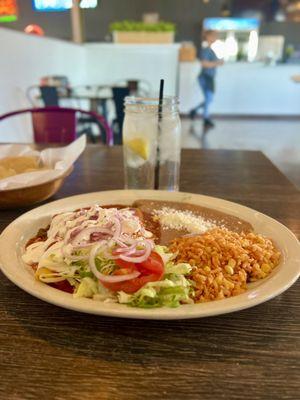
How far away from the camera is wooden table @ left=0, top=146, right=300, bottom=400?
0.50m

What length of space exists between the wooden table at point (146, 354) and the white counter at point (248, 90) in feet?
25.6

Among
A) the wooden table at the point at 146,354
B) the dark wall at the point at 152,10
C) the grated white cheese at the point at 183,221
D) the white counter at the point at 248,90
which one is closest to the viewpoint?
the wooden table at the point at 146,354

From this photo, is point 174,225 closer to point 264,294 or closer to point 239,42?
point 264,294

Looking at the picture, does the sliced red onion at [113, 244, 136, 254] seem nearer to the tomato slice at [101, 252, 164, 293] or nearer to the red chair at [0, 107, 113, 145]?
the tomato slice at [101, 252, 164, 293]

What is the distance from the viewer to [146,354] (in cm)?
56

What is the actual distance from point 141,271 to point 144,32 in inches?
270

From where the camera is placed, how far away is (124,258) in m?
0.63

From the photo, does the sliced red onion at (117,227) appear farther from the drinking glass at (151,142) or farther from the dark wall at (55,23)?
the dark wall at (55,23)

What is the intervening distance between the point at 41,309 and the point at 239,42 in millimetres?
10024

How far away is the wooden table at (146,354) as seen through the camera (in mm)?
495

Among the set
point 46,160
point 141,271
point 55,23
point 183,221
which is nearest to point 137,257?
point 141,271

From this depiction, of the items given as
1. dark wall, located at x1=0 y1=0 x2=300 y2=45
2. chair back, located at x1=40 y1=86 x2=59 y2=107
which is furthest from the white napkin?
dark wall, located at x1=0 y1=0 x2=300 y2=45

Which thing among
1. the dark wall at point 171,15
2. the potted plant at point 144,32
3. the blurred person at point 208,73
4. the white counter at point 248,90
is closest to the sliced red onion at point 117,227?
the potted plant at point 144,32

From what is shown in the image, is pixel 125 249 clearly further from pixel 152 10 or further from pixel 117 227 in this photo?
pixel 152 10
